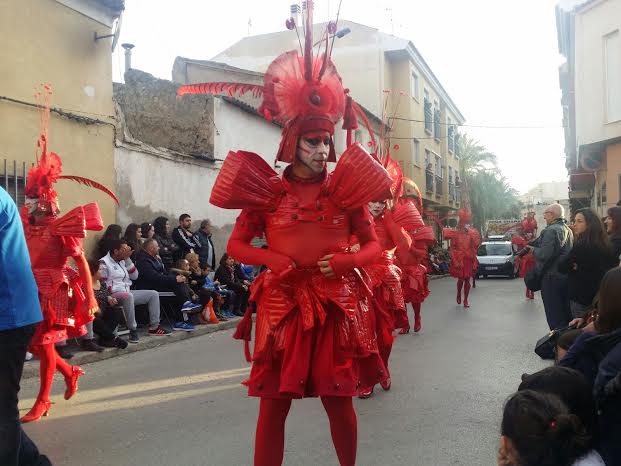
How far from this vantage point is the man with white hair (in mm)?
7121

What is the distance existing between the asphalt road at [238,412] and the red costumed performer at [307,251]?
1.08m

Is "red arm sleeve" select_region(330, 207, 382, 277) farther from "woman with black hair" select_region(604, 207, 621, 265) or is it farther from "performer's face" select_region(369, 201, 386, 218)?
"woman with black hair" select_region(604, 207, 621, 265)

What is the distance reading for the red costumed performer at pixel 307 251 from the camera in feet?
9.91

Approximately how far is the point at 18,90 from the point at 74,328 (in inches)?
214

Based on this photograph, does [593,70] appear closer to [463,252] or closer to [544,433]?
[463,252]

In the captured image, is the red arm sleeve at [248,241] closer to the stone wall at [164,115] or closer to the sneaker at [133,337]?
the sneaker at [133,337]

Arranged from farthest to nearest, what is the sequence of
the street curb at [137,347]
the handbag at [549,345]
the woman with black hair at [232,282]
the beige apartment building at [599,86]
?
the beige apartment building at [599,86]
the woman with black hair at [232,282]
the street curb at [137,347]
the handbag at [549,345]

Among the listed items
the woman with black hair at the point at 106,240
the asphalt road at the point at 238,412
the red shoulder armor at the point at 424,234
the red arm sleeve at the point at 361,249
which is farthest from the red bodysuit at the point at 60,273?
the woman with black hair at the point at 106,240

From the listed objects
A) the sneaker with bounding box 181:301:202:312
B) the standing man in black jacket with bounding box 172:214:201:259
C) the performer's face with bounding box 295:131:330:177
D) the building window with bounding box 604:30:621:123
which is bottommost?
the sneaker with bounding box 181:301:202:312

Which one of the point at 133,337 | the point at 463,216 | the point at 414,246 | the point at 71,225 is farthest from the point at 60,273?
the point at 463,216

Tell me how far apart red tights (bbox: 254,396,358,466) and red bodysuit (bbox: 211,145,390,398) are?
0.09 meters

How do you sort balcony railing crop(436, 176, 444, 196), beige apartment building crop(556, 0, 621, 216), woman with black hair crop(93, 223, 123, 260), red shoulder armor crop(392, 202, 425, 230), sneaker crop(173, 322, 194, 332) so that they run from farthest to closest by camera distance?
1. balcony railing crop(436, 176, 444, 196)
2. beige apartment building crop(556, 0, 621, 216)
3. sneaker crop(173, 322, 194, 332)
4. woman with black hair crop(93, 223, 123, 260)
5. red shoulder armor crop(392, 202, 425, 230)

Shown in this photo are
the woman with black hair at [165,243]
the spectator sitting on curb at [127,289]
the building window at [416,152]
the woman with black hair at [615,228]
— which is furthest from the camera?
the building window at [416,152]

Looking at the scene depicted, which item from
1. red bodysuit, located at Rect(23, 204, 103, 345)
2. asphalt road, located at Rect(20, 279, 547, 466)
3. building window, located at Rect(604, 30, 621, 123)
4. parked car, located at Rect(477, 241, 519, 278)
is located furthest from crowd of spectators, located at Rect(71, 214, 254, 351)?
parked car, located at Rect(477, 241, 519, 278)
